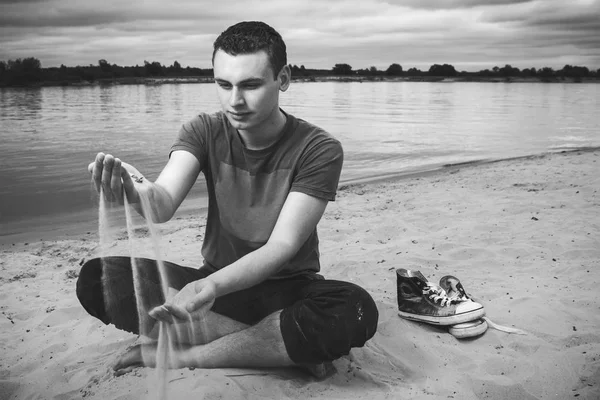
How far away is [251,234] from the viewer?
294 centimetres

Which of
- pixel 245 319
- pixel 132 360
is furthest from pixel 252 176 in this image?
pixel 132 360

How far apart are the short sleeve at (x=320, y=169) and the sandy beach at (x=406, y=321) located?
108 centimetres

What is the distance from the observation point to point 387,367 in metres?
3.05

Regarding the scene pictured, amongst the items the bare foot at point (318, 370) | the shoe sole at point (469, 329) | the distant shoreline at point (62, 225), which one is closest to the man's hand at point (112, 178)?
the bare foot at point (318, 370)

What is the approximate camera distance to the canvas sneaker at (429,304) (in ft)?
11.1

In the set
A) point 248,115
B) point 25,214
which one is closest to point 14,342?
point 248,115

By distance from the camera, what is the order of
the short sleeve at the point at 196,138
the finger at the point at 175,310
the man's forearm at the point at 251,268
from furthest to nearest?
the short sleeve at the point at 196,138
the man's forearm at the point at 251,268
the finger at the point at 175,310

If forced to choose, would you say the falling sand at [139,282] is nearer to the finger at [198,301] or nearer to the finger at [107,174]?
the finger at [107,174]

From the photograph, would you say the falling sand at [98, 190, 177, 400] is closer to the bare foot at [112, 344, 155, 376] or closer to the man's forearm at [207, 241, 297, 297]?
the bare foot at [112, 344, 155, 376]

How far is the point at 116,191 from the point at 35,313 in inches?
82.0

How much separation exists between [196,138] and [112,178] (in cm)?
90

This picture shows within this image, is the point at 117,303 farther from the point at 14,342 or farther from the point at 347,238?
the point at 347,238

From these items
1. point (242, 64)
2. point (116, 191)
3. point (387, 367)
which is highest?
point (242, 64)

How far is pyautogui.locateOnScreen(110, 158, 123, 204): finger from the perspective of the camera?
2.18m
